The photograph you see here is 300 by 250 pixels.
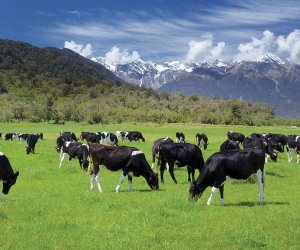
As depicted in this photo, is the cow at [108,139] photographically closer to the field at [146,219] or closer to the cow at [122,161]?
the field at [146,219]

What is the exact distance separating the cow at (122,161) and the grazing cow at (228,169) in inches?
162

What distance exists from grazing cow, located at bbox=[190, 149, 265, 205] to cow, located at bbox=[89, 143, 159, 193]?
4104mm

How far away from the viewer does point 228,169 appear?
17672 millimetres

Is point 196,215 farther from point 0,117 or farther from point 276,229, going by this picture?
point 0,117

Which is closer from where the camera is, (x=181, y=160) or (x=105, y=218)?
(x=105, y=218)

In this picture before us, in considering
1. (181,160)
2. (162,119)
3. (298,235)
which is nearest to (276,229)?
(298,235)

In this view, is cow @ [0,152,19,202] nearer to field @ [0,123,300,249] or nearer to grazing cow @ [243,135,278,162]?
field @ [0,123,300,249]

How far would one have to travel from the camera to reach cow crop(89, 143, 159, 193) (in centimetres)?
2147

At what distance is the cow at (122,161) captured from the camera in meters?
21.5

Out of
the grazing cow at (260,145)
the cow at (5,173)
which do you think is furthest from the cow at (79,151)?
the grazing cow at (260,145)

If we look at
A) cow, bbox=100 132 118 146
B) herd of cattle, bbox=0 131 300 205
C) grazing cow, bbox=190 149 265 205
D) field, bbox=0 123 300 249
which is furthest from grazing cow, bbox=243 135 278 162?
cow, bbox=100 132 118 146

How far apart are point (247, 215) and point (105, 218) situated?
4887mm

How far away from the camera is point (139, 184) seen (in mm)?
24594

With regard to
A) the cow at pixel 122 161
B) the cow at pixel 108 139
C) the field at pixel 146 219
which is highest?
the cow at pixel 122 161
